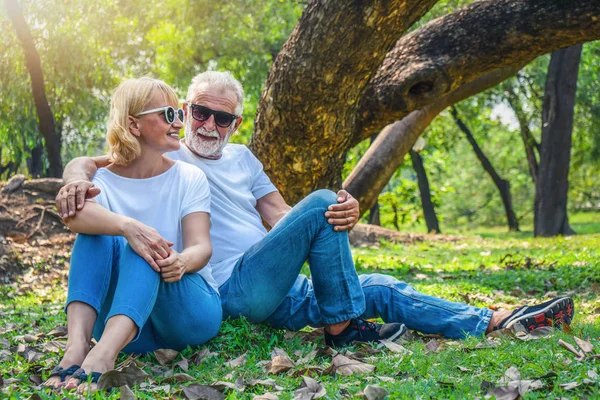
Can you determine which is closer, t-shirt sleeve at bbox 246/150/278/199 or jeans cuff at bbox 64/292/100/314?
jeans cuff at bbox 64/292/100/314

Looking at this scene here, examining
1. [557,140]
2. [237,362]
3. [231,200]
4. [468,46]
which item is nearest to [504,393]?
[237,362]

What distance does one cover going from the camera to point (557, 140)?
14.5 m

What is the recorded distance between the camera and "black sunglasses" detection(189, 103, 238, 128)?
443 centimetres

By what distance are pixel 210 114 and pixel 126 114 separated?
31.5 inches

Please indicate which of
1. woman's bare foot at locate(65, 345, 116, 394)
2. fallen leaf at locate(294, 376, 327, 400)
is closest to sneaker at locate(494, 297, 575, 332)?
fallen leaf at locate(294, 376, 327, 400)

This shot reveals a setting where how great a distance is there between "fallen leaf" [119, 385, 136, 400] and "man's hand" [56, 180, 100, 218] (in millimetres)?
1045

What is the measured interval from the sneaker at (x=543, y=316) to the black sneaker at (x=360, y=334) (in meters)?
0.66

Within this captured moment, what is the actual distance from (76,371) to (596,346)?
246cm

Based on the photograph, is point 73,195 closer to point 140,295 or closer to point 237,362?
point 140,295

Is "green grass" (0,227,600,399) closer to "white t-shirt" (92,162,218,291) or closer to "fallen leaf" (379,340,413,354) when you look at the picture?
"fallen leaf" (379,340,413,354)

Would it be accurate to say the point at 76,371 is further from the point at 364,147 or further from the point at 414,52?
the point at 364,147

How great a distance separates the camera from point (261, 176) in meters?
4.64

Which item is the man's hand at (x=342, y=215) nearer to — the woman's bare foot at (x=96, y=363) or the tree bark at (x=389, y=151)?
the woman's bare foot at (x=96, y=363)

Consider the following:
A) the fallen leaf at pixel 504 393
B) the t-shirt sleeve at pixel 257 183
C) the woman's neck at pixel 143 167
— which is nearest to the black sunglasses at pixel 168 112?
the woman's neck at pixel 143 167
